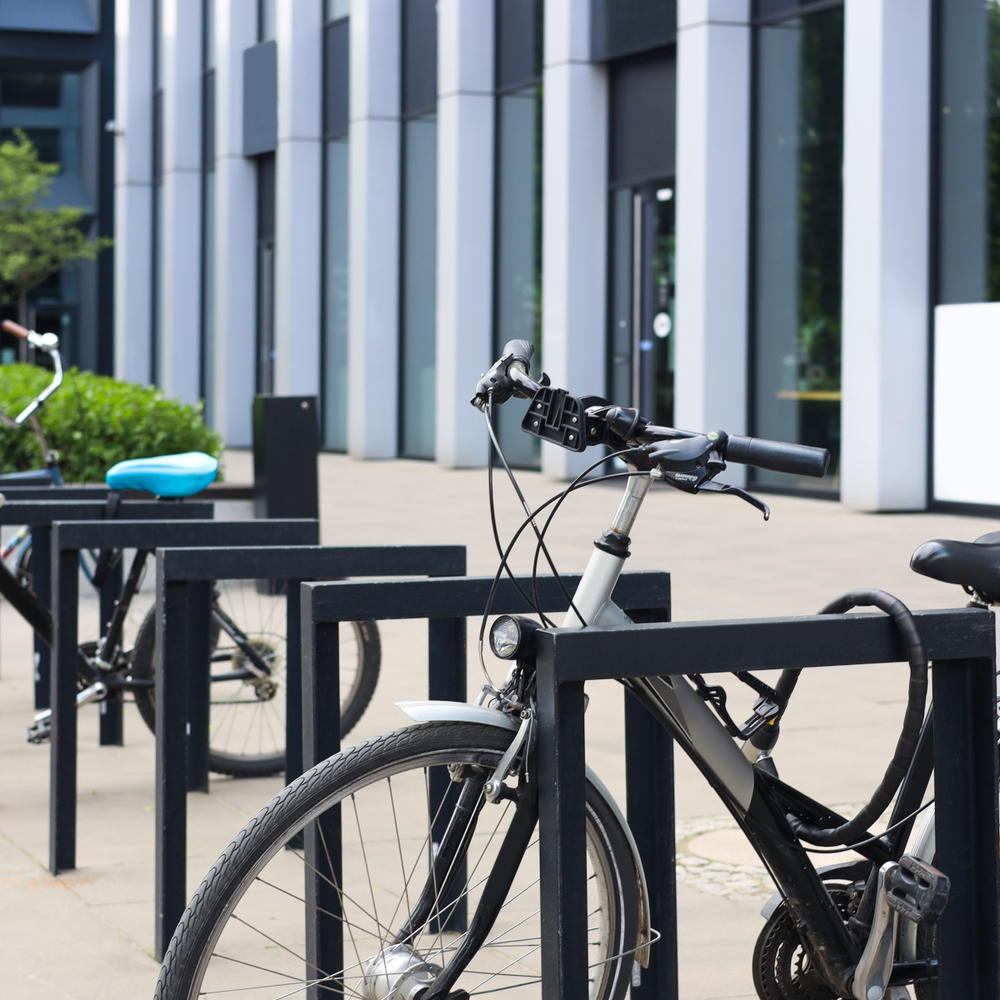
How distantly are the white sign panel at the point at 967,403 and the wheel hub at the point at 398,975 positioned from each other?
35.0 feet

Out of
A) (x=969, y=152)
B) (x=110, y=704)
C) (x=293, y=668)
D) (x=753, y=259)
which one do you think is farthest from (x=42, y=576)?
(x=753, y=259)

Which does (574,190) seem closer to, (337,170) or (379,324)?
(379,324)

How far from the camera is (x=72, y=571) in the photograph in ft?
15.1

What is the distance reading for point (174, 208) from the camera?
1201 inches

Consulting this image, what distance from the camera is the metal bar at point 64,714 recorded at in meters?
4.43

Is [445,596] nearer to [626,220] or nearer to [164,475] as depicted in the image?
[164,475]

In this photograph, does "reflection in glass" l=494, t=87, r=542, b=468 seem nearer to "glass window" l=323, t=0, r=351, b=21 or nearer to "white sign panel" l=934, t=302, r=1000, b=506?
"glass window" l=323, t=0, r=351, b=21

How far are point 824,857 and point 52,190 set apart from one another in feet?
121

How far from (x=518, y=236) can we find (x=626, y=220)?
91.9 inches

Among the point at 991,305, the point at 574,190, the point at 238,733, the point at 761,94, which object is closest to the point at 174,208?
the point at 574,190

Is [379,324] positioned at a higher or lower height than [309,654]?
higher

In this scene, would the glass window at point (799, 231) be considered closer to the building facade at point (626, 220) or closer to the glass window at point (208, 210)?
the building facade at point (626, 220)

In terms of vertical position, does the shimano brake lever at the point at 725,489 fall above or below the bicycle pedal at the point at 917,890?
above

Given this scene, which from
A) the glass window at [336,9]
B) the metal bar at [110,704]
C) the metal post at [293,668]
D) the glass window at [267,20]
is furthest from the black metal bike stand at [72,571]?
the glass window at [267,20]
